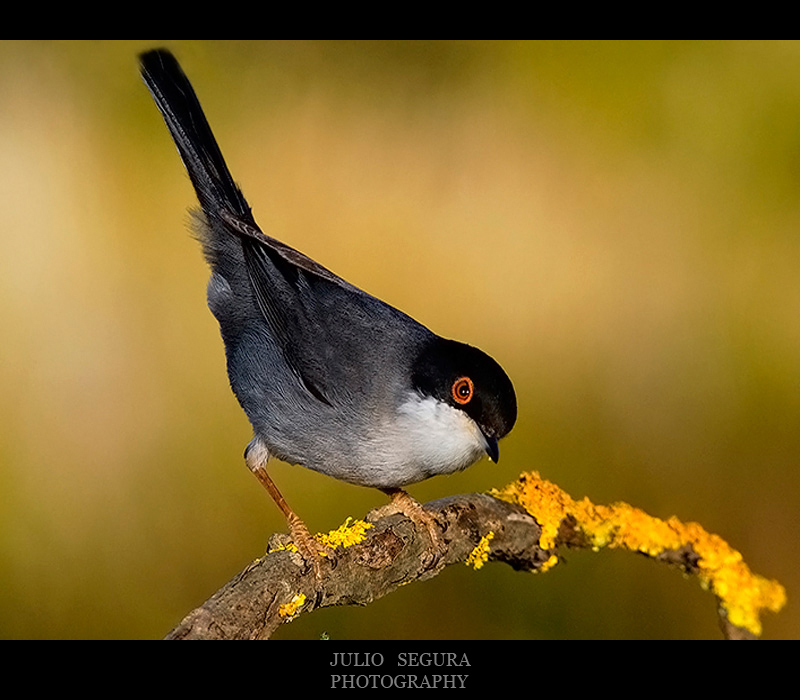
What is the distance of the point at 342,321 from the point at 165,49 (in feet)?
4.16

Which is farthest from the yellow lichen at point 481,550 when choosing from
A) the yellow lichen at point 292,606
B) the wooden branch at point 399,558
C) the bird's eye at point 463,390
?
the yellow lichen at point 292,606

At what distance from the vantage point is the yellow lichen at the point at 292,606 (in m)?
2.19

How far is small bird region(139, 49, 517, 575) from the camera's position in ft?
8.59

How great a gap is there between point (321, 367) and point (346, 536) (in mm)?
583

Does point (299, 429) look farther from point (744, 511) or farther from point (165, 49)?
point (744, 511)

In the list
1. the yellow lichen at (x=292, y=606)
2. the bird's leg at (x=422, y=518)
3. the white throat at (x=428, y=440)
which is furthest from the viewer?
the bird's leg at (x=422, y=518)

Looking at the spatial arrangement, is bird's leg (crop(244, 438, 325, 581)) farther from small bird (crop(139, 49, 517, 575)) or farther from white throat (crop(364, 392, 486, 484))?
white throat (crop(364, 392, 486, 484))

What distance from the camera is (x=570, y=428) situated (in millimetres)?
4523

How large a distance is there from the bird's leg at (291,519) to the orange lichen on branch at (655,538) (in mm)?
726

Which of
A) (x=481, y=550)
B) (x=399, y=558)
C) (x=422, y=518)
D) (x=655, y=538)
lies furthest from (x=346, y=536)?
(x=655, y=538)

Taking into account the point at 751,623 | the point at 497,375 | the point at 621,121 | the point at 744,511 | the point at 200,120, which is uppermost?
the point at 621,121

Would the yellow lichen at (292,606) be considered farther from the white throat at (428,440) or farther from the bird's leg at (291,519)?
the white throat at (428,440)

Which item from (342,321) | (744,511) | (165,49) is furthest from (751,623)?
(165,49)

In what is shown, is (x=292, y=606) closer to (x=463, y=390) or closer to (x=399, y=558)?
(x=399, y=558)
